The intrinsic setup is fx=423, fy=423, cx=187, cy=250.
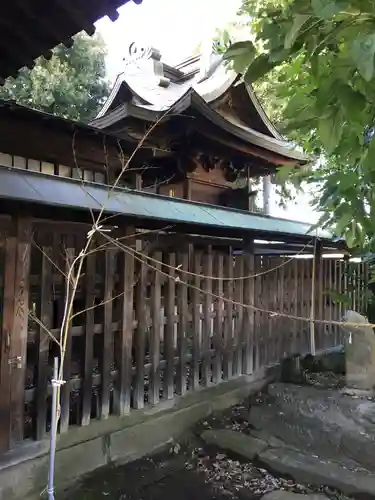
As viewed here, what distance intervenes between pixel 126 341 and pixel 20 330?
1358 millimetres

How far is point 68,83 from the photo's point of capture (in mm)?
16312

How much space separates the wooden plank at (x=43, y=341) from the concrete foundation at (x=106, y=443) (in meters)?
0.23

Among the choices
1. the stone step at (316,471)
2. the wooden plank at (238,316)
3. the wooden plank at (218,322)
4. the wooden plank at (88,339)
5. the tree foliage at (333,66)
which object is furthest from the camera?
the wooden plank at (238,316)

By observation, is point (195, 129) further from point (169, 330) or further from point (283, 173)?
point (283, 173)

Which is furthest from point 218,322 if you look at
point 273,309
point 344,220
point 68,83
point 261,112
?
point 68,83

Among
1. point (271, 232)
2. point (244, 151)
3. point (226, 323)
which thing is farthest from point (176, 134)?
point (226, 323)

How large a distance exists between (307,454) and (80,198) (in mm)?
3843

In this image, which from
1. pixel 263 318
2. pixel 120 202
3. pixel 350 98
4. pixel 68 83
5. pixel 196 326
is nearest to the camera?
pixel 350 98

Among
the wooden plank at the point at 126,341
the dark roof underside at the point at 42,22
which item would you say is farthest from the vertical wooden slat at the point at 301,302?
the dark roof underside at the point at 42,22

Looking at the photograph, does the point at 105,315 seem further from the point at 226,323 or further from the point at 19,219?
the point at 226,323

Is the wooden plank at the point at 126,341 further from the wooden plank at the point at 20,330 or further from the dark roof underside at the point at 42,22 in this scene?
the dark roof underside at the point at 42,22

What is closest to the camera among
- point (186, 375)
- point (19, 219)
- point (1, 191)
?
Result: point (1, 191)

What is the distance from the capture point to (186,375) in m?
5.86

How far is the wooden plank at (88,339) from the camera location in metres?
4.46
